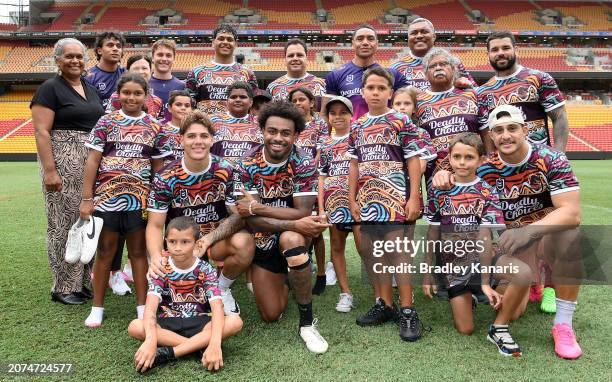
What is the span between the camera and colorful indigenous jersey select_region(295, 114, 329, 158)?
4.51 m

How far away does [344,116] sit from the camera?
407 cm

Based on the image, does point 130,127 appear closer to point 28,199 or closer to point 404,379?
point 404,379

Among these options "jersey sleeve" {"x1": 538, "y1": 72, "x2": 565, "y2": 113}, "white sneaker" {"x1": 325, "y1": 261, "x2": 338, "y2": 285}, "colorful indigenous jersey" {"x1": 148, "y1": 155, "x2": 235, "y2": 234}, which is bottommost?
"white sneaker" {"x1": 325, "y1": 261, "x2": 338, "y2": 285}

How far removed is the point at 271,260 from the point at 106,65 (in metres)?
2.80

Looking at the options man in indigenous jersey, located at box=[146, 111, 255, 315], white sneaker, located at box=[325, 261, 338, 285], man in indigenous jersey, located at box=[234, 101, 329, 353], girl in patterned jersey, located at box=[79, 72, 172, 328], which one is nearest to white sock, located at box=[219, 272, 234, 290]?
man in indigenous jersey, located at box=[146, 111, 255, 315]

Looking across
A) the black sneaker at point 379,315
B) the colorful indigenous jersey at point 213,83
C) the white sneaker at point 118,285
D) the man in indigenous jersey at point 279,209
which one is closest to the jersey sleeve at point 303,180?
the man in indigenous jersey at point 279,209

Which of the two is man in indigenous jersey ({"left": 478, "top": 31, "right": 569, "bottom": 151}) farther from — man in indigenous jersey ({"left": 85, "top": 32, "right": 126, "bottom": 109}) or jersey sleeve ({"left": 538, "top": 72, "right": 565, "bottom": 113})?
man in indigenous jersey ({"left": 85, "top": 32, "right": 126, "bottom": 109})

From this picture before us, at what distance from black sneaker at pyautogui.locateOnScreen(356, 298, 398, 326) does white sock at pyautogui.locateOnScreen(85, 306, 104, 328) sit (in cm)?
196

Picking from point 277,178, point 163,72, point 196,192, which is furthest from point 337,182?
point 163,72

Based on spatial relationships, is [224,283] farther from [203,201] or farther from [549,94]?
[549,94]

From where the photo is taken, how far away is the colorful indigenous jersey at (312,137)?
4.51 metres

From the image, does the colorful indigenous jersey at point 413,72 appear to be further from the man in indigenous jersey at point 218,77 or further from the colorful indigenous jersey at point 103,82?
the colorful indigenous jersey at point 103,82

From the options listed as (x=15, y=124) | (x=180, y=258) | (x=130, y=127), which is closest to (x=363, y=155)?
(x=180, y=258)

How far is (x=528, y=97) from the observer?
12.3 feet
